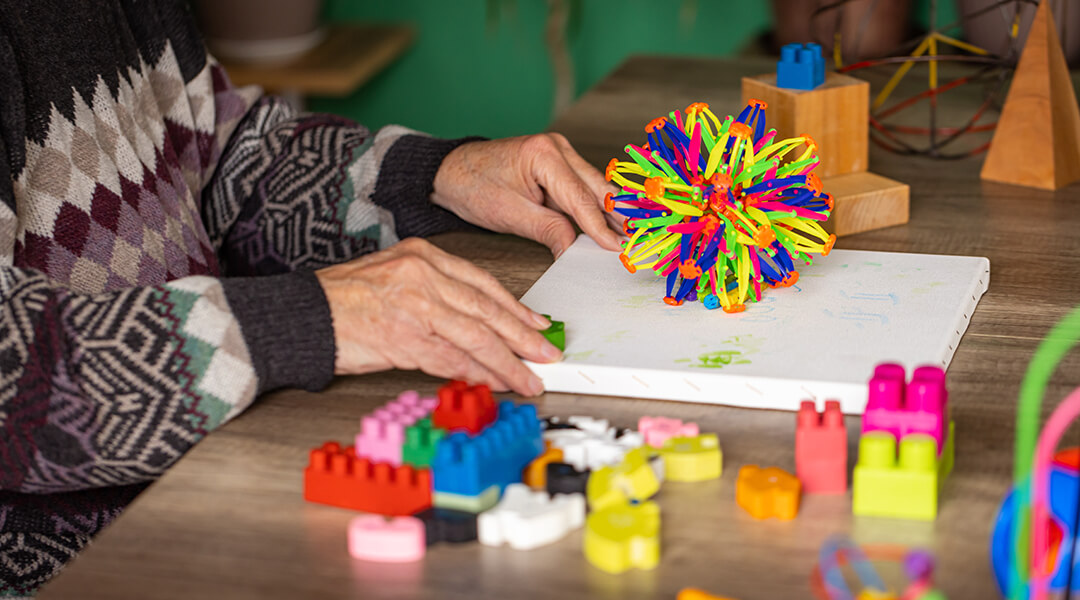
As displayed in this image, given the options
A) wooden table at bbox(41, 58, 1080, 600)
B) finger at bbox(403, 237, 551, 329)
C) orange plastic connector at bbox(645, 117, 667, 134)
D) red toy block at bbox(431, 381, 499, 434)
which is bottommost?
wooden table at bbox(41, 58, 1080, 600)

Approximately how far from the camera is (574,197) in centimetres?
113

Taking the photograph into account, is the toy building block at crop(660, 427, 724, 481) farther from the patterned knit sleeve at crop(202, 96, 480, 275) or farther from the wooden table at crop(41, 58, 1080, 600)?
the patterned knit sleeve at crop(202, 96, 480, 275)

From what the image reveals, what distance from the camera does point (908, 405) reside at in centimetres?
71

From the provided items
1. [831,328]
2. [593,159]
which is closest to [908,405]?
[831,328]

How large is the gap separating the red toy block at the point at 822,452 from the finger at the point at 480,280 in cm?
23

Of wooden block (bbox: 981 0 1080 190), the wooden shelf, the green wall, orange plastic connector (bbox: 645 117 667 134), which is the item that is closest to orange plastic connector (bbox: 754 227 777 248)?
orange plastic connector (bbox: 645 117 667 134)

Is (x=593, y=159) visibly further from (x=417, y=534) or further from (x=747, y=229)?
(x=417, y=534)

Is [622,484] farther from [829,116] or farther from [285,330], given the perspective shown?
[829,116]

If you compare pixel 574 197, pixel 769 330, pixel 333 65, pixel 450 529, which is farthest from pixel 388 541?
pixel 333 65

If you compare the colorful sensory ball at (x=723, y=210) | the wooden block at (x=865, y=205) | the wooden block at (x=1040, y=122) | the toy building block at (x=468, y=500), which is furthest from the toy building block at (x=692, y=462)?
the wooden block at (x=1040, y=122)

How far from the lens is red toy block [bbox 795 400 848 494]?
0.70m

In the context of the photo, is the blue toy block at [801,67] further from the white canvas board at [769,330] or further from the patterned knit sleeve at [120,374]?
the patterned knit sleeve at [120,374]

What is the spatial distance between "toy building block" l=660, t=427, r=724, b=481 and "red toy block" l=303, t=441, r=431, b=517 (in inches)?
5.7

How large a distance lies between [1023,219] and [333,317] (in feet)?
2.31
